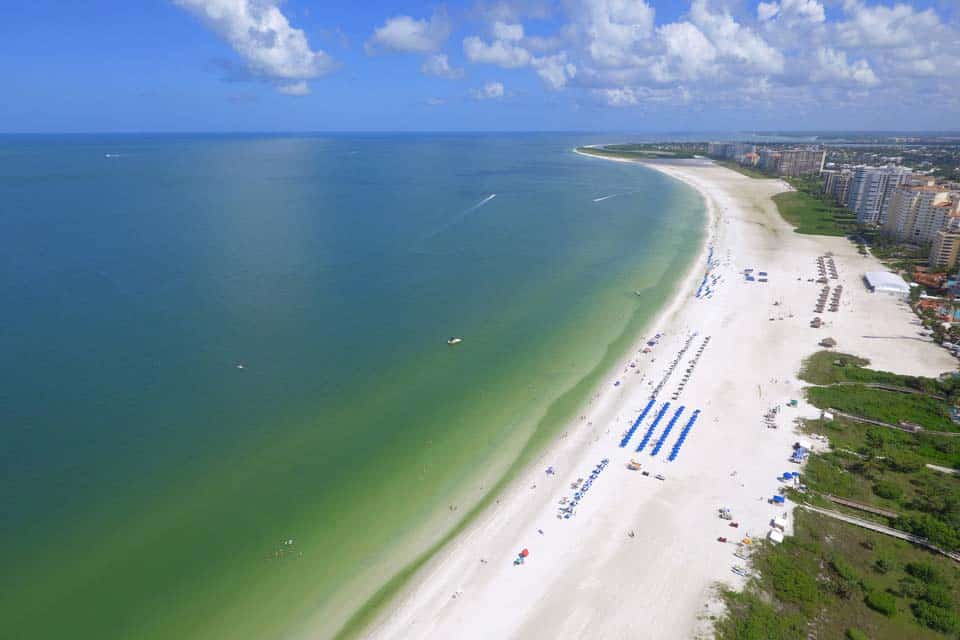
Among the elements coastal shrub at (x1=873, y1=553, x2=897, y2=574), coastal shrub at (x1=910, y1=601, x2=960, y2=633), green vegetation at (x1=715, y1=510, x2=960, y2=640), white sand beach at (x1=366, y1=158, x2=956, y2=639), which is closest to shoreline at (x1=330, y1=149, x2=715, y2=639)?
white sand beach at (x1=366, y1=158, x2=956, y2=639)

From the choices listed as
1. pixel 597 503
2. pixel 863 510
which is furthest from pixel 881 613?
pixel 597 503

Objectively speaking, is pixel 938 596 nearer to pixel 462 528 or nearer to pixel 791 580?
pixel 791 580

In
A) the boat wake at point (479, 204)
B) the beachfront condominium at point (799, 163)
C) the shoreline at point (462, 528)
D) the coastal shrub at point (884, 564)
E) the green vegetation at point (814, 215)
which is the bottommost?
the shoreline at point (462, 528)

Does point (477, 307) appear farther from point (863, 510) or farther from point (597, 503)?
point (863, 510)

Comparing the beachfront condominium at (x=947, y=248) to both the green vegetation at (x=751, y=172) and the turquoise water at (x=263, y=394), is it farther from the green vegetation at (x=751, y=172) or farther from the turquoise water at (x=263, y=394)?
the green vegetation at (x=751, y=172)

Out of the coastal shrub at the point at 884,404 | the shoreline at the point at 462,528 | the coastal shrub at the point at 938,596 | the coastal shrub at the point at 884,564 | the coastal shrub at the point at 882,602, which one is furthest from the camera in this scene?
the coastal shrub at the point at 884,404

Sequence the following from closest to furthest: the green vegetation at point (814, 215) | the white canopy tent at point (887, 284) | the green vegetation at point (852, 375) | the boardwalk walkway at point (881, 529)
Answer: the boardwalk walkway at point (881, 529) → the green vegetation at point (852, 375) → the white canopy tent at point (887, 284) → the green vegetation at point (814, 215)

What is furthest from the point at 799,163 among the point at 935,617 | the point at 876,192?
the point at 935,617

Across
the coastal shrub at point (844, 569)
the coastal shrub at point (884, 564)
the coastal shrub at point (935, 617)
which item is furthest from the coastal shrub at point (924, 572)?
the coastal shrub at point (844, 569)
